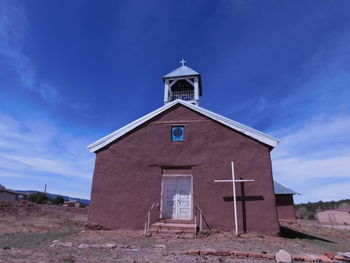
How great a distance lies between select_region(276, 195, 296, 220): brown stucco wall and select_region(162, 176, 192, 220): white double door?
13596 mm

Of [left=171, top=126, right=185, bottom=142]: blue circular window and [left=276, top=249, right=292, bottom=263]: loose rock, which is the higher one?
[left=171, top=126, right=185, bottom=142]: blue circular window

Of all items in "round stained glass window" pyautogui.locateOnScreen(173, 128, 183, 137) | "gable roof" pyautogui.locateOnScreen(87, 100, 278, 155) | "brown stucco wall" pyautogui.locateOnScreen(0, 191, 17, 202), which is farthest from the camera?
"brown stucco wall" pyautogui.locateOnScreen(0, 191, 17, 202)

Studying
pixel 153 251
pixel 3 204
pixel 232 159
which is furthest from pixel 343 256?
pixel 3 204

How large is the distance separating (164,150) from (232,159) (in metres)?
3.53

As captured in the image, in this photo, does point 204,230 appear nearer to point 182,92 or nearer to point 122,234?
point 122,234

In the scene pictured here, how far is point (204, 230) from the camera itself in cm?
1105

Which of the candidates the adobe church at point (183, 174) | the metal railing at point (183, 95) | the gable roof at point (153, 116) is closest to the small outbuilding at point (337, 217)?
the adobe church at point (183, 174)

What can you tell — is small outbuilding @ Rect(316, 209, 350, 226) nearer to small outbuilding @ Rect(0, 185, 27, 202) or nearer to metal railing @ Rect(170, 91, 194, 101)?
metal railing @ Rect(170, 91, 194, 101)

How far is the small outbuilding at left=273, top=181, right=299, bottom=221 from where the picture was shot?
860 inches

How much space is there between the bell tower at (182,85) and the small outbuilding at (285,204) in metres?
13.0

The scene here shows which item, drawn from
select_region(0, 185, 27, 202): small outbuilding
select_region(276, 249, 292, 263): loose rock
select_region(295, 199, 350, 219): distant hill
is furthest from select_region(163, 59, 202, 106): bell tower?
select_region(295, 199, 350, 219): distant hill

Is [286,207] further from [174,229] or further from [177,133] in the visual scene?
[174,229]

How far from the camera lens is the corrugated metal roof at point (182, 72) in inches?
640

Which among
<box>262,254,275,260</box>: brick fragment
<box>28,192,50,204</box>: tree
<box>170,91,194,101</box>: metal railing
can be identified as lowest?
<box>262,254,275,260</box>: brick fragment
